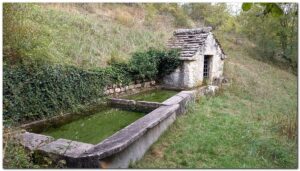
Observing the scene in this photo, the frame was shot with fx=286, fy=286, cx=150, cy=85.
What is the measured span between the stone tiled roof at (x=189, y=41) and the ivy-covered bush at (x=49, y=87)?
282 cm

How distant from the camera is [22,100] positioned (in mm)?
5414

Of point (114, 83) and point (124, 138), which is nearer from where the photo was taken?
point (124, 138)

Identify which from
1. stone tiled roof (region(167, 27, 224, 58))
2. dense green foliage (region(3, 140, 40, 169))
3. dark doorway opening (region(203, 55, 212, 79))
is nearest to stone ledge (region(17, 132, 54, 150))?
dense green foliage (region(3, 140, 40, 169))

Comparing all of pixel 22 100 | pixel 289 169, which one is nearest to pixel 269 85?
pixel 289 169

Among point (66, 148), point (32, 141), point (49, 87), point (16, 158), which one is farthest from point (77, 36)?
point (16, 158)

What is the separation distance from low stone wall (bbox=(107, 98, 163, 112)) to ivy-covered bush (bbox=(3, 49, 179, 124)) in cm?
38

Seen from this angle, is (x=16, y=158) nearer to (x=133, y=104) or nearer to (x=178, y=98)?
(x=133, y=104)

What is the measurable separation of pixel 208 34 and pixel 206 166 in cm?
708

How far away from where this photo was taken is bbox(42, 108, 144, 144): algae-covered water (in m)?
5.35

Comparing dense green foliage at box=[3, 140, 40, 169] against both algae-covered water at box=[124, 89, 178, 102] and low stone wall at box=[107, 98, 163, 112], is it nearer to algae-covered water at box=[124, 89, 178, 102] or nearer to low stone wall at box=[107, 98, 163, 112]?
low stone wall at box=[107, 98, 163, 112]

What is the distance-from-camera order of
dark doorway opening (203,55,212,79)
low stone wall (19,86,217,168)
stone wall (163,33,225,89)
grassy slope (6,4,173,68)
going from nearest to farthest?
low stone wall (19,86,217,168) < grassy slope (6,4,173,68) < stone wall (163,33,225,89) < dark doorway opening (203,55,212,79)

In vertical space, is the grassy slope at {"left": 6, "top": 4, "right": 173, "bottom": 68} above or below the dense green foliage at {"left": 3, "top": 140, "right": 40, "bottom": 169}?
above

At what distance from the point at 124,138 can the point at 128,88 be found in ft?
14.8

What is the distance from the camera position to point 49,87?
600 cm
